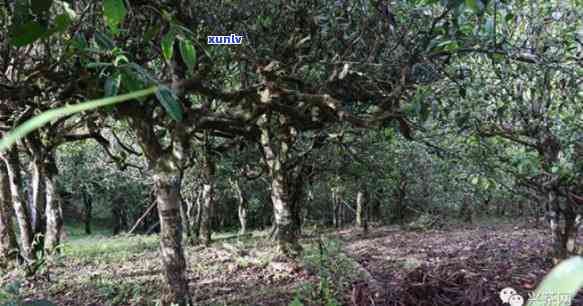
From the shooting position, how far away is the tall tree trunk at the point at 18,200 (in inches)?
251

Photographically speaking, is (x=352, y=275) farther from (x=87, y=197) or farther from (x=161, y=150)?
(x=87, y=197)

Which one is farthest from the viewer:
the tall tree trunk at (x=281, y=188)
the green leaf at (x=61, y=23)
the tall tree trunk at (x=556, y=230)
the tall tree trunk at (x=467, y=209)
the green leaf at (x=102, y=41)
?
the tall tree trunk at (x=467, y=209)

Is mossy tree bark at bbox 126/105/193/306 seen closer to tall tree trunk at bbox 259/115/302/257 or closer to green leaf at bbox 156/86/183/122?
tall tree trunk at bbox 259/115/302/257

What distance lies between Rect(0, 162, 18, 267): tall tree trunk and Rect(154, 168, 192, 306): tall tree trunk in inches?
158

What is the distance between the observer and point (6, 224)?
263 inches

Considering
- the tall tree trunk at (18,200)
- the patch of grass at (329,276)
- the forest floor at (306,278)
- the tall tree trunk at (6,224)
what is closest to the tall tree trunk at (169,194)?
the forest floor at (306,278)

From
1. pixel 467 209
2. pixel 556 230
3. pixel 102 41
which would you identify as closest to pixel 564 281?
pixel 102 41

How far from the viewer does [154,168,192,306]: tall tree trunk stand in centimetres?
420

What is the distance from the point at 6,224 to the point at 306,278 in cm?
516

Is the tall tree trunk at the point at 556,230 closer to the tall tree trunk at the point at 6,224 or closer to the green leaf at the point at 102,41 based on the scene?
the green leaf at the point at 102,41

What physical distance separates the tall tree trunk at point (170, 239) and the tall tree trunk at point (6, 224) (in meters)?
4.00

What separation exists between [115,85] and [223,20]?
300cm

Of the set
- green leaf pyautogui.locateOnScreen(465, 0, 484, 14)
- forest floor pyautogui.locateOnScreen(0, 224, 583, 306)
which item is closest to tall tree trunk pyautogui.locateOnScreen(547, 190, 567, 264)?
forest floor pyautogui.locateOnScreen(0, 224, 583, 306)

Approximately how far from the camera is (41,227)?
6.87 m
